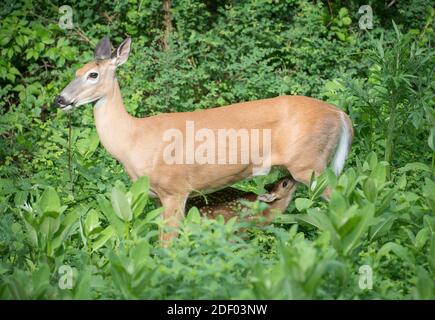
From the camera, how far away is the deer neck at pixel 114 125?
7.19 meters

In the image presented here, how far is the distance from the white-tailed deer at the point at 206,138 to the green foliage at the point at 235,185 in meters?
0.27

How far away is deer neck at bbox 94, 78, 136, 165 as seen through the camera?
7.19m

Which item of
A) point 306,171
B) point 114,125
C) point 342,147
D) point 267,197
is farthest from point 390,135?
point 114,125

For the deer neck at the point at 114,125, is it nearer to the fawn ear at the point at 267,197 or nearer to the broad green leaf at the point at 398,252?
the fawn ear at the point at 267,197

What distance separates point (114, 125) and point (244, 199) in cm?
116

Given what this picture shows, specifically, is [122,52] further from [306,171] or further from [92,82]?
[306,171]

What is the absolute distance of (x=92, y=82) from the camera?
23.6 ft

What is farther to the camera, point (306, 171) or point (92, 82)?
point (92, 82)

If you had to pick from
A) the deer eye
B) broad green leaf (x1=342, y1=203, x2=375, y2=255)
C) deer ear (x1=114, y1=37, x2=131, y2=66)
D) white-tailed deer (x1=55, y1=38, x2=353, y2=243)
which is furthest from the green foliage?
deer ear (x1=114, y1=37, x2=131, y2=66)

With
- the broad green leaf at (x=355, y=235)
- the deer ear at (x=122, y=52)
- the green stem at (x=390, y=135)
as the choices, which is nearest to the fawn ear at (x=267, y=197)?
the green stem at (x=390, y=135)

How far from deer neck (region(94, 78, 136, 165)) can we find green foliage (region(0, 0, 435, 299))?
205 mm

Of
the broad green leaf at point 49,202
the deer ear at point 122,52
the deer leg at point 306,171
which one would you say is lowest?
the deer leg at point 306,171
